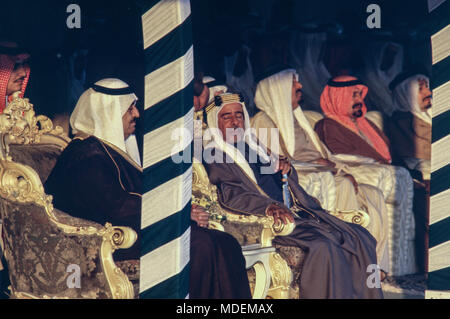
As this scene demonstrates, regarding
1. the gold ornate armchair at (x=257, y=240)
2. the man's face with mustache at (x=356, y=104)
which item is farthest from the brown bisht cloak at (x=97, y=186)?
the man's face with mustache at (x=356, y=104)

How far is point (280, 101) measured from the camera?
24.2 feet

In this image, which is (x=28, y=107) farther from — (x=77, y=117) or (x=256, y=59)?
(x=256, y=59)

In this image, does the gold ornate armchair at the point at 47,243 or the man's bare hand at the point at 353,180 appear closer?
the gold ornate armchair at the point at 47,243

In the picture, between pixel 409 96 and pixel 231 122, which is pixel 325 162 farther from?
pixel 409 96

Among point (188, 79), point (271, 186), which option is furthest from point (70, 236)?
point (271, 186)

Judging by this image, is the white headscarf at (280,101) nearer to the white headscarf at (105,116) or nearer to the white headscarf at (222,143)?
the white headscarf at (222,143)

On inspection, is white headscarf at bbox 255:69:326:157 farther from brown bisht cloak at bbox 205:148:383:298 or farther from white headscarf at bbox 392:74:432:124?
white headscarf at bbox 392:74:432:124

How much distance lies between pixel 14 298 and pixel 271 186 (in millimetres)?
2223

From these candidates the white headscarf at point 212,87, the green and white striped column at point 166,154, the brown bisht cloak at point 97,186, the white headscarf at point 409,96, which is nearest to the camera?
the green and white striped column at point 166,154

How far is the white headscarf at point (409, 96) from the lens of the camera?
8008mm

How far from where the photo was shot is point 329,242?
262 inches

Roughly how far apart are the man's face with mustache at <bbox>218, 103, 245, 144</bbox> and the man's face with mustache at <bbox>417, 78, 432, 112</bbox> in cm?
198

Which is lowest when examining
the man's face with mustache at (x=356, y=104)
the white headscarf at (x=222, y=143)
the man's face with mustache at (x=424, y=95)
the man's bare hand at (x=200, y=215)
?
the man's bare hand at (x=200, y=215)

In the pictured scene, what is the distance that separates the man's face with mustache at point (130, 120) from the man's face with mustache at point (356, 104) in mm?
2190
